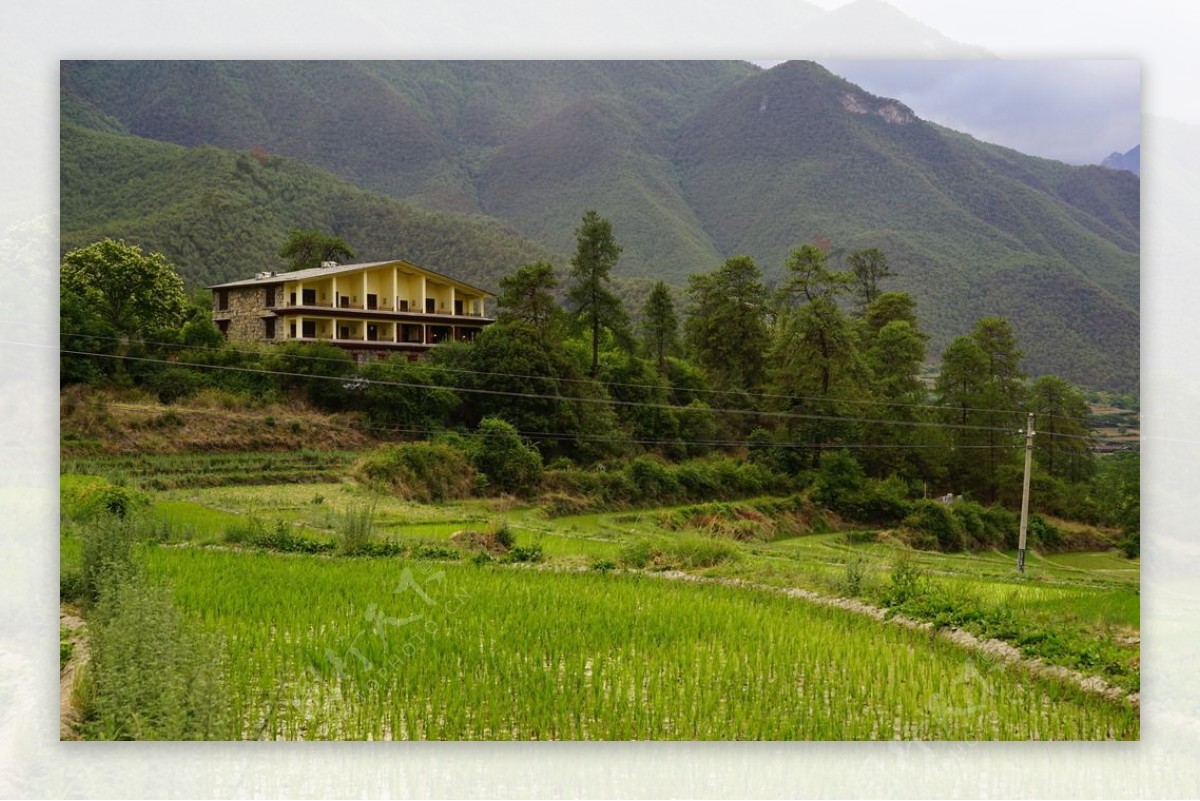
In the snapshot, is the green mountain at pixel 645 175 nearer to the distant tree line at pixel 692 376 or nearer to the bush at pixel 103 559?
the distant tree line at pixel 692 376

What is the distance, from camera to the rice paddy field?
5.15 metres

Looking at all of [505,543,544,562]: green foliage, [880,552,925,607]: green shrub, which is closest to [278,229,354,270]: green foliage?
[505,543,544,562]: green foliage

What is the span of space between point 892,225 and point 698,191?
69.3 inches

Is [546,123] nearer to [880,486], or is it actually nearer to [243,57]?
[243,57]

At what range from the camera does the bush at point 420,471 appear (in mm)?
7707

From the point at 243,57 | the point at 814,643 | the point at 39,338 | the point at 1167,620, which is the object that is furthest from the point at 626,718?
the point at 243,57

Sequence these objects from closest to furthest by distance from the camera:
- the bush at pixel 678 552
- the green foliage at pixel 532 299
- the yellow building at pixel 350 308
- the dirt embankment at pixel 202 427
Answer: the dirt embankment at pixel 202 427, the yellow building at pixel 350 308, the bush at pixel 678 552, the green foliage at pixel 532 299

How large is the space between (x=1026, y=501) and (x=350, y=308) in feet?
18.0

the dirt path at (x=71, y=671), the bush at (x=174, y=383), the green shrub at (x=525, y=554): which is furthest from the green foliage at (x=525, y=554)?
the dirt path at (x=71, y=671)

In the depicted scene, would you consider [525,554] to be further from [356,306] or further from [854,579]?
[854,579]

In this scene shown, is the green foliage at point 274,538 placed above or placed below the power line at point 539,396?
below

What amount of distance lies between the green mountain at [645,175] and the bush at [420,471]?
5.25 ft

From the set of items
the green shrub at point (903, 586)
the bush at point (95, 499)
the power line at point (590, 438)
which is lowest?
the green shrub at point (903, 586)

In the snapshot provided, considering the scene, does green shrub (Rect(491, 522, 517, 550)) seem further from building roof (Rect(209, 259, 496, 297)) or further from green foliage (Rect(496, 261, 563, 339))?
building roof (Rect(209, 259, 496, 297))
